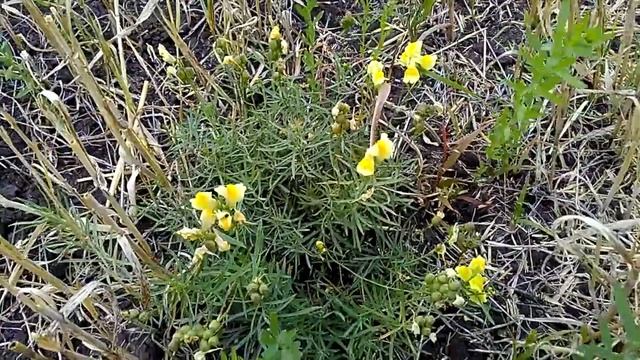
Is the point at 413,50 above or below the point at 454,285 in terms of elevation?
above

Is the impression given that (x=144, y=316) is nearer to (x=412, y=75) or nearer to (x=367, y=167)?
(x=367, y=167)

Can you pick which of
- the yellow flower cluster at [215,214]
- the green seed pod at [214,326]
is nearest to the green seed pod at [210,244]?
the yellow flower cluster at [215,214]

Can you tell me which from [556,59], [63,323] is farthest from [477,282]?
[63,323]

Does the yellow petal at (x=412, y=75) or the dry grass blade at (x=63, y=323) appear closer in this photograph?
the dry grass blade at (x=63, y=323)

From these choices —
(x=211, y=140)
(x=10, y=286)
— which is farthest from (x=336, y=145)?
(x=10, y=286)

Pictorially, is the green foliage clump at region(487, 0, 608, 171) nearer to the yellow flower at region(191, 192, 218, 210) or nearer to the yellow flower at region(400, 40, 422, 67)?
the yellow flower at region(400, 40, 422, 67)

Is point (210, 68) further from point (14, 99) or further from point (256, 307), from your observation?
point (256, 307)

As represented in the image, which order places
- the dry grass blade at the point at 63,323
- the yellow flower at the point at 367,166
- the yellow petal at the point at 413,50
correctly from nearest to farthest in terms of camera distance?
the dry grass blade at the point at 63,323
the yellow flower at the point at 367,166
the yellow petal at the point at 413,50

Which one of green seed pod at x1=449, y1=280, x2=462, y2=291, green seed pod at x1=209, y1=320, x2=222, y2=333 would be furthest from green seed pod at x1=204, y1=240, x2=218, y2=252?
green seed pod at x1=449, y1=280, x2=462, y2=291

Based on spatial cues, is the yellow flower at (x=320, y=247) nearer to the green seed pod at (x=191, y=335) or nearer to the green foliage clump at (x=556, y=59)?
the green seed pod at (x=191, y=335)
